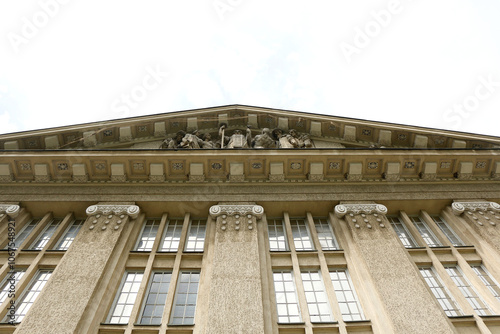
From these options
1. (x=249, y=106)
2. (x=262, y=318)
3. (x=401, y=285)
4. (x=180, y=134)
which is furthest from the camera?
(x=249, y=106)

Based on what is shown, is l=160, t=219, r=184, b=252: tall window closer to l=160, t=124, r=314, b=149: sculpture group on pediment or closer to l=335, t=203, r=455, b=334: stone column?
l=160, t=124, r=314, b=149: sculpture group on pediment

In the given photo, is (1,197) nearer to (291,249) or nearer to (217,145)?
(217,145)

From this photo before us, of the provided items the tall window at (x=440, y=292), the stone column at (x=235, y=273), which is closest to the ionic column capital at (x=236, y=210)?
the stone column at (x=235, y=273)

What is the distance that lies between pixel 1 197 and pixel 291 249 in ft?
36.0

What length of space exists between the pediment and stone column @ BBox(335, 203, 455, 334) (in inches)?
163

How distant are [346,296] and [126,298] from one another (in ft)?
20.4

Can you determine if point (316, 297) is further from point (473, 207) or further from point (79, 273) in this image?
point (473, 207)

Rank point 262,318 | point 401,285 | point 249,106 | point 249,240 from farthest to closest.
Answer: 1. point 249,106
2. point 249,240
3. point 401,285
4. point 262,318

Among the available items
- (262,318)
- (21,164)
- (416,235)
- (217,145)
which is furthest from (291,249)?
(21,164)

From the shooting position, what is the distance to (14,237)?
37.3 feet

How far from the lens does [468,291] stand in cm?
970

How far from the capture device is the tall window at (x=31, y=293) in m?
8.84

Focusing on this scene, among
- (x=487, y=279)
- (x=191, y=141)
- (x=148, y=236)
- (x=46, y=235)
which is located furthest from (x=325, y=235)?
(x=46, y=235)

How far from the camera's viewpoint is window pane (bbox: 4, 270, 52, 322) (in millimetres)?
8812
